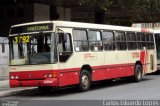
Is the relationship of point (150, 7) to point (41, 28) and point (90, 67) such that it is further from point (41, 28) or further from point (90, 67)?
point (41, 28)

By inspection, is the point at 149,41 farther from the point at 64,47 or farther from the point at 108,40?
the point at 64,47

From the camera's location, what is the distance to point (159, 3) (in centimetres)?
2689

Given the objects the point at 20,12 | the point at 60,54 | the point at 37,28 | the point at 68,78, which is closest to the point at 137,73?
the point at 68,78

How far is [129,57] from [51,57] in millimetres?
6342

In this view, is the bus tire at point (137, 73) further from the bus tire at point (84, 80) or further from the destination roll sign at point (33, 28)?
the destination roll sign at point (33, 28)

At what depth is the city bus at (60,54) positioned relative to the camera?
1680cm

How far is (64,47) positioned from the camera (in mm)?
17219

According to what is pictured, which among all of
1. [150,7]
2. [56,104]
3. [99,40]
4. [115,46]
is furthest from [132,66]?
[56,104]

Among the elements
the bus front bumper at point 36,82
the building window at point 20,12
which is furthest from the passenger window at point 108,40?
the building window at point 20,12

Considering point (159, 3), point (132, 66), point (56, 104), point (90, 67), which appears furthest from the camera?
point (159, 3)

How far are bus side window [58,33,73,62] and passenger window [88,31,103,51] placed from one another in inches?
65.9

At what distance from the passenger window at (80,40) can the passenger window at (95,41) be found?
32cm

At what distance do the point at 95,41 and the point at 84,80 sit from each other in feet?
6.41

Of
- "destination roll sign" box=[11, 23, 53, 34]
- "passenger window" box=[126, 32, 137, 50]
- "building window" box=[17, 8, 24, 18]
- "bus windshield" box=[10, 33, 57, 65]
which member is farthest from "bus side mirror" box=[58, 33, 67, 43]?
"building window" box=[17, 8, 24, 18]
